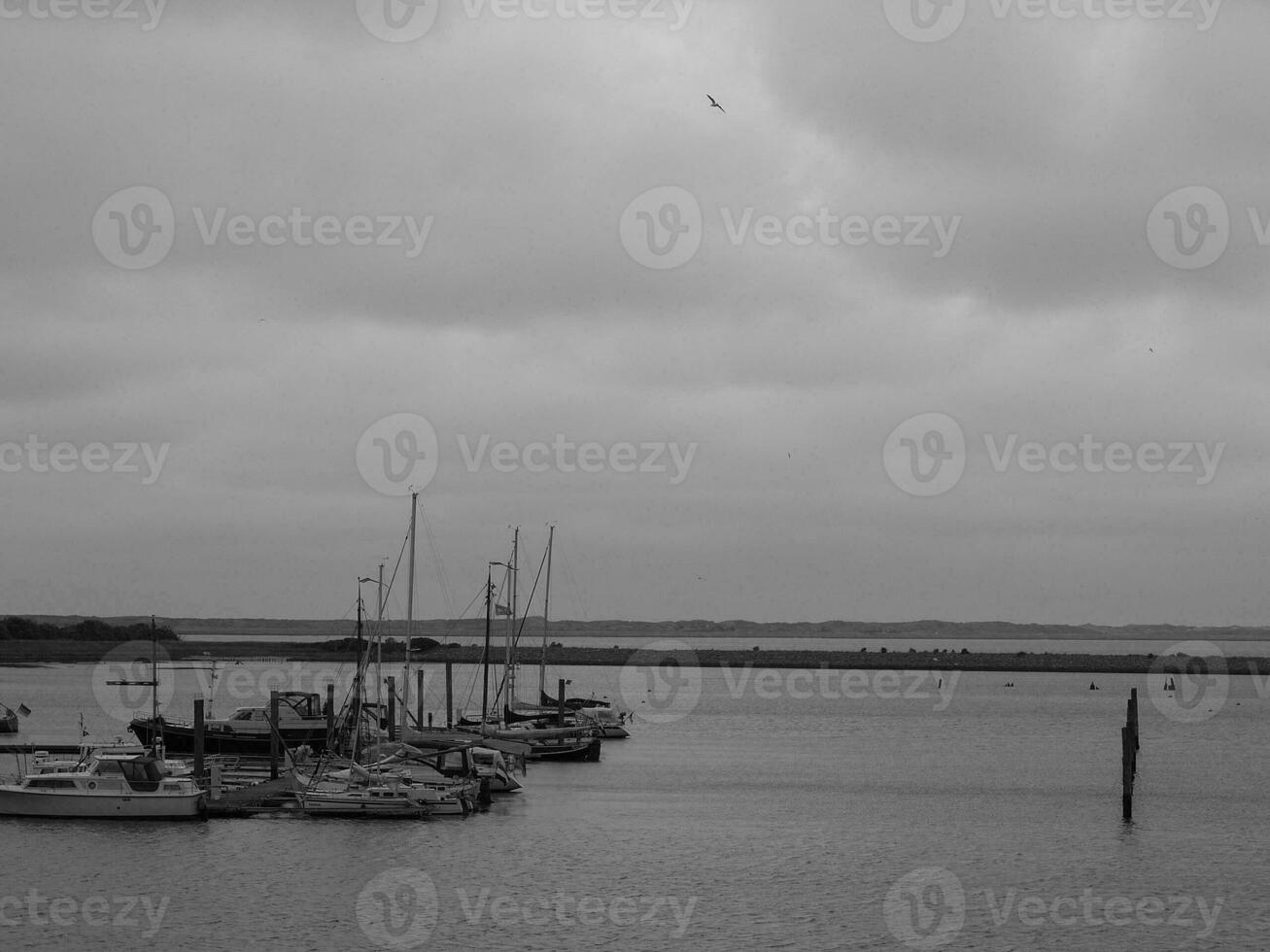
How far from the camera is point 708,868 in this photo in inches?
1965

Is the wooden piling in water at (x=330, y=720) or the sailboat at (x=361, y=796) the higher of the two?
the wooden piling in water at (x=330, y=720)

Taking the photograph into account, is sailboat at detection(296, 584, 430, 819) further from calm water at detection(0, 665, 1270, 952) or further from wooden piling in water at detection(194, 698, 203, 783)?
wooden piling in water at detection(194, 698, 203, 783)

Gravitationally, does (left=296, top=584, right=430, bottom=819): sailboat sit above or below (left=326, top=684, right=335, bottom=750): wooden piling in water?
below

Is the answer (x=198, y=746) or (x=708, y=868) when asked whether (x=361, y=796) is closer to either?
(x=198, y=746)

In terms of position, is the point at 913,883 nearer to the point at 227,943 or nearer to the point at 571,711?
the point at 227,943

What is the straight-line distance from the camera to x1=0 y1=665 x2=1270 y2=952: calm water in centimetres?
4112

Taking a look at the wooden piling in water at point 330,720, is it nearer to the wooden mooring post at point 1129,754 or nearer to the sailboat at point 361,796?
the sailboat at point 361,796

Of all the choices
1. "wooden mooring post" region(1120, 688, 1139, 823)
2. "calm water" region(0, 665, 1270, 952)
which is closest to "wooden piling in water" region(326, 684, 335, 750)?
"calm water" region(0, 665, 1270, 952)

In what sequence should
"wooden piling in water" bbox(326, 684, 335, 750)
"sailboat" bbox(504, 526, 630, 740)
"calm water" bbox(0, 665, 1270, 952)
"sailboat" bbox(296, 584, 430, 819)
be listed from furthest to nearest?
"sailboat" bbox(504, 526, 630, 740)
"wooden piling in water" bbox(326, 684, 335, 750)
"sailboat" bbox(296, 584, 430, 819)
"calm water" bbox(0, 665, 1270, 952)

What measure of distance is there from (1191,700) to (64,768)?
13400 cm

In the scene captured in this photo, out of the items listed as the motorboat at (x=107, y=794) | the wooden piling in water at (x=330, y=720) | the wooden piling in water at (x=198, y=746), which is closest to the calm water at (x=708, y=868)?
the motorboat at (x=107, y=794)

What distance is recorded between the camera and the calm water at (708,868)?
41.1m

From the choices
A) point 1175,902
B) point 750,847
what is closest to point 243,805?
point 750,847

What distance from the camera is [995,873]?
164 feet
